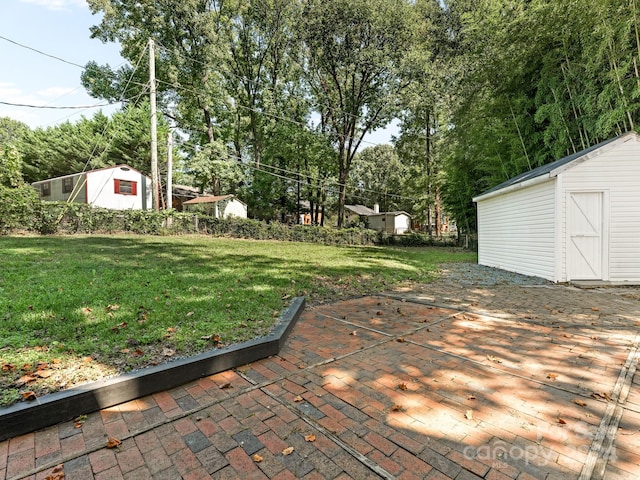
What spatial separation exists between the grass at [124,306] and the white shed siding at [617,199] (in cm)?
416

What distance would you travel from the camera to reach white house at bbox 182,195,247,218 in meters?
22.7

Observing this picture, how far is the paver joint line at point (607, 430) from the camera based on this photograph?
1.48 m

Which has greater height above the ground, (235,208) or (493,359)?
(235,208)

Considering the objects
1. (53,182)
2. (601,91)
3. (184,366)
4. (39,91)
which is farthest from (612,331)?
(53,182)

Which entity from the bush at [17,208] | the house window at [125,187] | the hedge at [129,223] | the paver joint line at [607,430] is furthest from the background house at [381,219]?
the paver joint line at [607,430]

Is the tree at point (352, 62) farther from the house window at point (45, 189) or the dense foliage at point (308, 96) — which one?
the house window at point (45, 189)

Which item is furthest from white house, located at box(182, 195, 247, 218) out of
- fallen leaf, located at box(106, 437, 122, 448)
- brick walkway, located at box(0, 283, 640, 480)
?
fallen leaf, located at box(106, 437, 122, 448)

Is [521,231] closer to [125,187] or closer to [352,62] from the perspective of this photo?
[352,62]

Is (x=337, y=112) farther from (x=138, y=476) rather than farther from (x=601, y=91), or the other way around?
(x=138, y=476)

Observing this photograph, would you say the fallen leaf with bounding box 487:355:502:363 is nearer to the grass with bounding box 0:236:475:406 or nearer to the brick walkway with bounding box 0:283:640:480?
the brick walkway with bounding box 0:283:640:480

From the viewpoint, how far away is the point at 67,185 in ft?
60.9

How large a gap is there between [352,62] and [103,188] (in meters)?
17.5

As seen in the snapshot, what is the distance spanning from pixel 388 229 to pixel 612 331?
1350 inches

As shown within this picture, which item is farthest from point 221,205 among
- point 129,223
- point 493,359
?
point 493,359
